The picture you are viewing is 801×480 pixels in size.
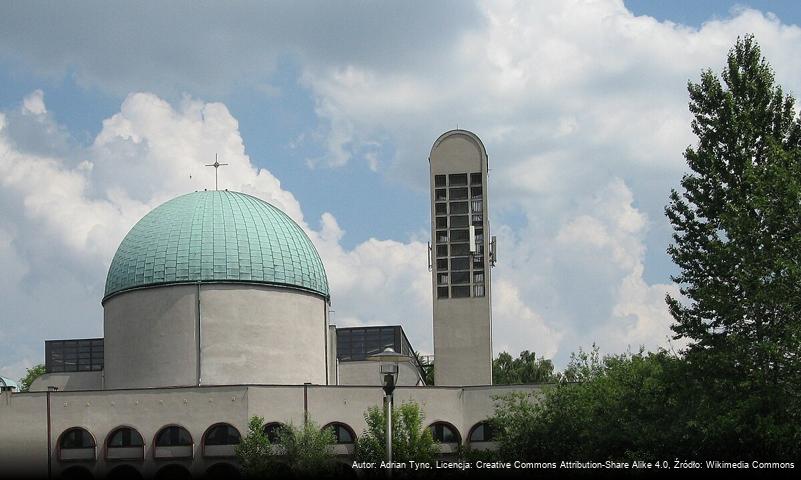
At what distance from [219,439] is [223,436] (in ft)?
0.68

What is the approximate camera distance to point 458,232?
2096 inches

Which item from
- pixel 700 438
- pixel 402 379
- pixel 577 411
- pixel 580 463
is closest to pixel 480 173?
pixel 402 379

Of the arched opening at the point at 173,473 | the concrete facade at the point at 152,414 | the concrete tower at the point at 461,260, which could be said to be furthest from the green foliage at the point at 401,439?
the arched opening at the point at 173,473

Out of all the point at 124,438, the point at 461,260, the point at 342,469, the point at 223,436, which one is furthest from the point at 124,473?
the point at 461,260

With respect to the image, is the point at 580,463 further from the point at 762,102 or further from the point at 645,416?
the point at 762,102

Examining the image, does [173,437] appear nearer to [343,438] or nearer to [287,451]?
[287,451]

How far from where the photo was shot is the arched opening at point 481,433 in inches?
1941

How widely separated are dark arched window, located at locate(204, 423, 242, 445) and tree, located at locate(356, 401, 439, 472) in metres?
5.22

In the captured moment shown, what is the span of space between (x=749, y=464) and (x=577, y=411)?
12.2 meters

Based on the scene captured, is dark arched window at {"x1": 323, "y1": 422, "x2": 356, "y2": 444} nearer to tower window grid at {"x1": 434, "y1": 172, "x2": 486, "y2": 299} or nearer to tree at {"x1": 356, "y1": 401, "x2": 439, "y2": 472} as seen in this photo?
tree at {"x1": 356, "y1": 401, "x2": 439, "y2": 472}

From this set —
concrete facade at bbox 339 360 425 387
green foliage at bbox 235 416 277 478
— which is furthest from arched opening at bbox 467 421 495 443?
green foliage at bbox 235 416 277 478

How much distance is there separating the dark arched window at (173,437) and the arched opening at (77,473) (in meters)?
3.18

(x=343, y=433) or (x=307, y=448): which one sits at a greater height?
(x=343, y=433)

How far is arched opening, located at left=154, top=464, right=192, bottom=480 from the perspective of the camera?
1826 inches
